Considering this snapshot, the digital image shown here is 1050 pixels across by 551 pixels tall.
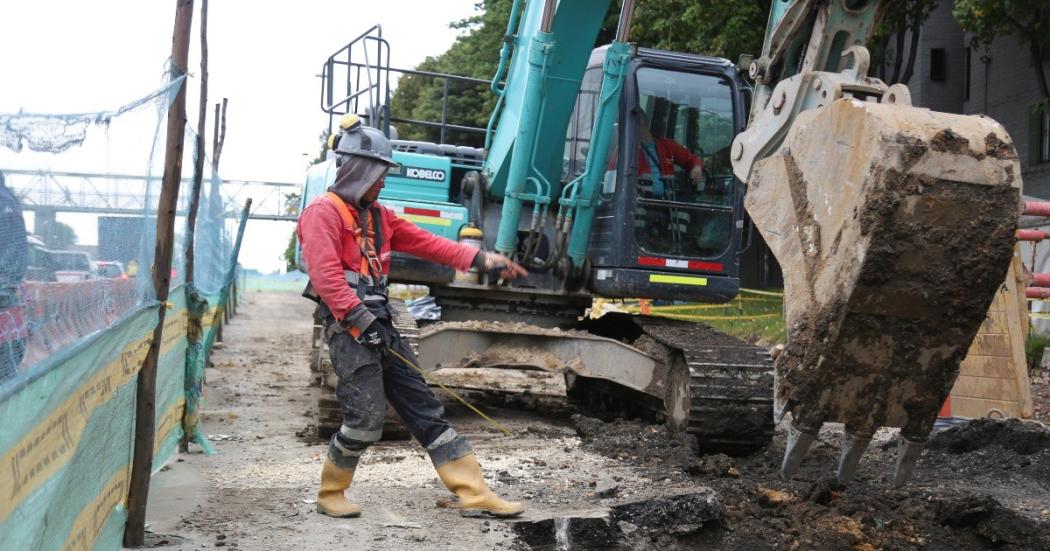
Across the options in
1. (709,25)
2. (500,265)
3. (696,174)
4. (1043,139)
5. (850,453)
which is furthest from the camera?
(1043,139)

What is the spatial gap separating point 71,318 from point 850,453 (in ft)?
10.6

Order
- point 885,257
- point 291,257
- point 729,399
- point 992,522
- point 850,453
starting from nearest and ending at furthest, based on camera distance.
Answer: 1. point 885,257
2. point 850,453
3. point 992,522
4. point 729,399
5. point 291,257

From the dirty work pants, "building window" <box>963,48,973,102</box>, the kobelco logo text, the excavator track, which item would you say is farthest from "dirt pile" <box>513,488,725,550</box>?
"building window" <box>963,48,973,102</box>

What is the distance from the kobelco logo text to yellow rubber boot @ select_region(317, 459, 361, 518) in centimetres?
363

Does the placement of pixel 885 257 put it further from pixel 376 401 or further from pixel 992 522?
pixel 376 401

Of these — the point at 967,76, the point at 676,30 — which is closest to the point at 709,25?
the point at 676,30

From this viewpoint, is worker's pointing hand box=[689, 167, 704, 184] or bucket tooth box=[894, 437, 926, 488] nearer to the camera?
bucket tooth box=[894, 437, 926, 488]

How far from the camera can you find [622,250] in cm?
833

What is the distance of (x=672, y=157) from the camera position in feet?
28.0

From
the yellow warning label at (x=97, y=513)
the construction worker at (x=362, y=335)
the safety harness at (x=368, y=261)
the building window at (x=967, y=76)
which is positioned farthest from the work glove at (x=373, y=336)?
the building window at (x=967, y=76)

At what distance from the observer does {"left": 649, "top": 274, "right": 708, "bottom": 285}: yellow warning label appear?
842cm

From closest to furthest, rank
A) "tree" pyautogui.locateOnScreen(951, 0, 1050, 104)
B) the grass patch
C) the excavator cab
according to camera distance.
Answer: the excavator cab, the grass patch, "tree" pyautogui.locateOnScreen(951, 0, 1050, 104)

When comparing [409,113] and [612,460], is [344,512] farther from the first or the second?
[409,113]

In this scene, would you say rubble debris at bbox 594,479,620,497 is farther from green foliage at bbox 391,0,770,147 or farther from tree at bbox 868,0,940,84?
tree at bbox 868,0,940,84
